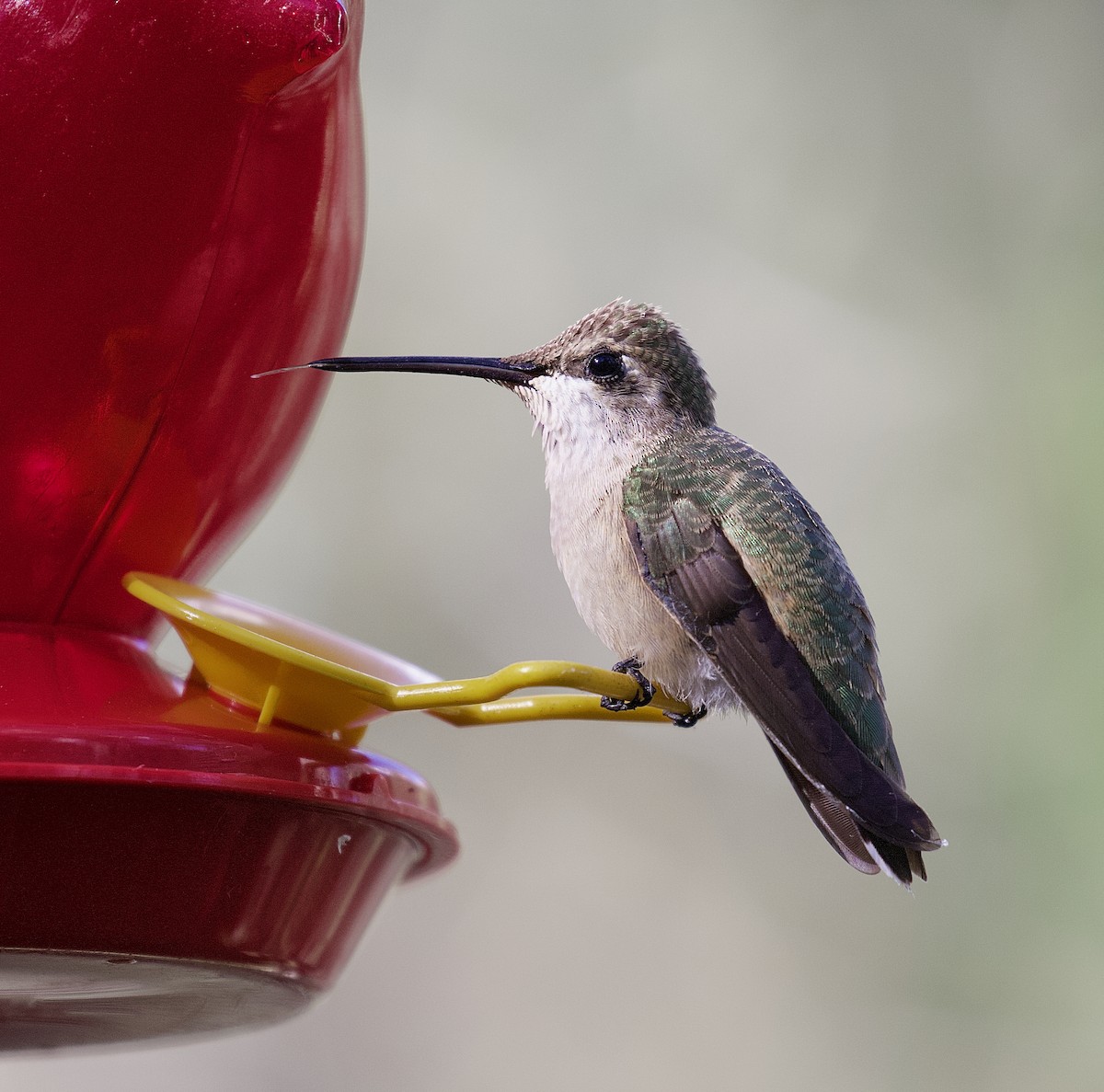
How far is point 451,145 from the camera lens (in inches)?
229

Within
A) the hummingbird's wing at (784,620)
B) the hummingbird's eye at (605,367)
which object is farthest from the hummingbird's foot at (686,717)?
the hummingbird's eye at (605,367)

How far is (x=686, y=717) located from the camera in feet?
5.64

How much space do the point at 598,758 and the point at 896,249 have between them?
2542 millimetres

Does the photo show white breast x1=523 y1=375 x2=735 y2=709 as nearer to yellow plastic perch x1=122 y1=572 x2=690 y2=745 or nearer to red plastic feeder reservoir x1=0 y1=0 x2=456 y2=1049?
yellow plastic perch x1=122 y1=572 x2=690 y2=745

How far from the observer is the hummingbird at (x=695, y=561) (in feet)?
4.86

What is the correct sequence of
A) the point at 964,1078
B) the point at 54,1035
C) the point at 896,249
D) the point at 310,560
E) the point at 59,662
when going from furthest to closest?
the point at 896,249 < the point at 964,1078 < the point at 310,560 < the point at 54,1035 < the point at 59,662

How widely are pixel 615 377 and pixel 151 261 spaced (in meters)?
0.66

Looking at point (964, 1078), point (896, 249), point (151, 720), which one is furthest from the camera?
point (896, 249)

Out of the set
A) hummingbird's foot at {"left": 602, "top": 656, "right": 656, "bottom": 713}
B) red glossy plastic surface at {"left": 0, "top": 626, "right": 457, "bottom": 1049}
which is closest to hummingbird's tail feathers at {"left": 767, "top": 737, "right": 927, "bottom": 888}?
hummingbird's foot at {"left": 602, "top": 656, "right": 656, "bottom": 713}

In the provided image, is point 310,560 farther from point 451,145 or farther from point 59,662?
point 59,662

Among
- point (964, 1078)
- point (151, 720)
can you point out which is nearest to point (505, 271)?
point (964, 1078)

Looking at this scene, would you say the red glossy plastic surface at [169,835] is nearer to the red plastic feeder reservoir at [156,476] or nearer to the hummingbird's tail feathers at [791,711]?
the red plastic feeder reservoir at [156,476]

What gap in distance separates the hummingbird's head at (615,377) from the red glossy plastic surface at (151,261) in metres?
0.30

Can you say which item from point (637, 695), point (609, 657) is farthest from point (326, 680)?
point (609, 657)
